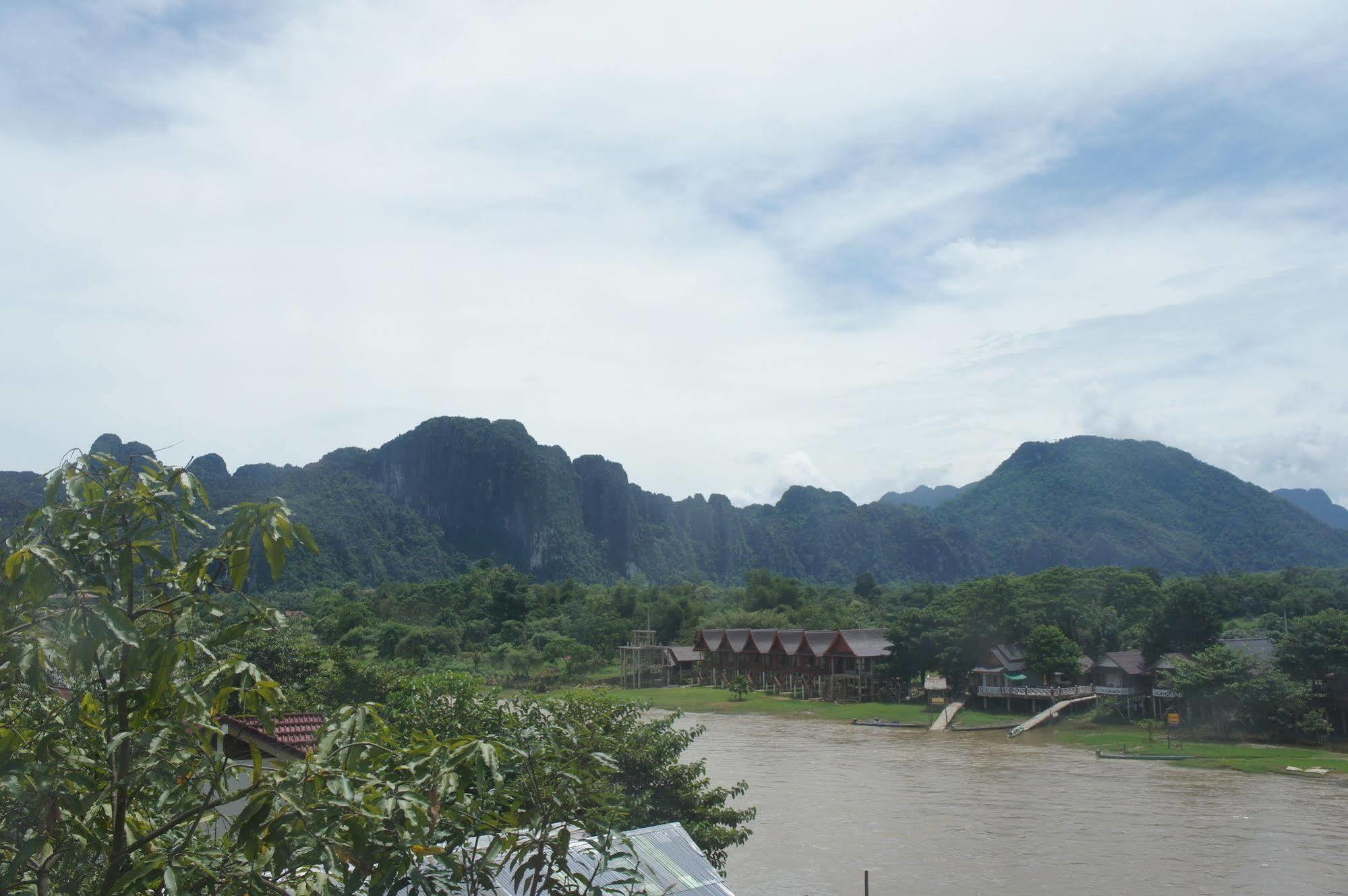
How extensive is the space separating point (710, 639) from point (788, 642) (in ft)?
22.5

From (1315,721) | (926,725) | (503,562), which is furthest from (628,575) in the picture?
(1315,721)

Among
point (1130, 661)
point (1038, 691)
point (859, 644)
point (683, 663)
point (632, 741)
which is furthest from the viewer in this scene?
point (683, 663)

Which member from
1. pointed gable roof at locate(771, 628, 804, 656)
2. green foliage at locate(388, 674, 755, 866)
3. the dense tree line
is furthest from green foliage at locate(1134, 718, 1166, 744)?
the dense tree line

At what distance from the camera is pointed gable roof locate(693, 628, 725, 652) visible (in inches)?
2281

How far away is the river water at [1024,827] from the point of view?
1636 centimetres

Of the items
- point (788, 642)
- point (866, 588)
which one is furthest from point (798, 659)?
point (866, 588)

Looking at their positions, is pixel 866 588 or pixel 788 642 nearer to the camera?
pixel 788 642

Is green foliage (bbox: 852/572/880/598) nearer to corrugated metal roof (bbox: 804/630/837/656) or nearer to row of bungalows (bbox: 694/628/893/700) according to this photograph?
row of bungalows (bbox: 694/628/893/700)

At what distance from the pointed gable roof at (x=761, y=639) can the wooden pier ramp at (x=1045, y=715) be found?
1840cm

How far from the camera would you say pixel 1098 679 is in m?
41.4

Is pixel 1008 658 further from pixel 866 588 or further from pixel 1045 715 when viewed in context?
pixel 866 588

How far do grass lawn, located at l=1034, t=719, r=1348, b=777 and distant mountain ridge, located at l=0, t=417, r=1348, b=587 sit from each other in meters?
78.2

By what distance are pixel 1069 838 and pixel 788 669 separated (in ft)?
110

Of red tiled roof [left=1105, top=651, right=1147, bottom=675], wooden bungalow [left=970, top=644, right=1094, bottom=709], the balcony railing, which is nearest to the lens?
the balcony railing
